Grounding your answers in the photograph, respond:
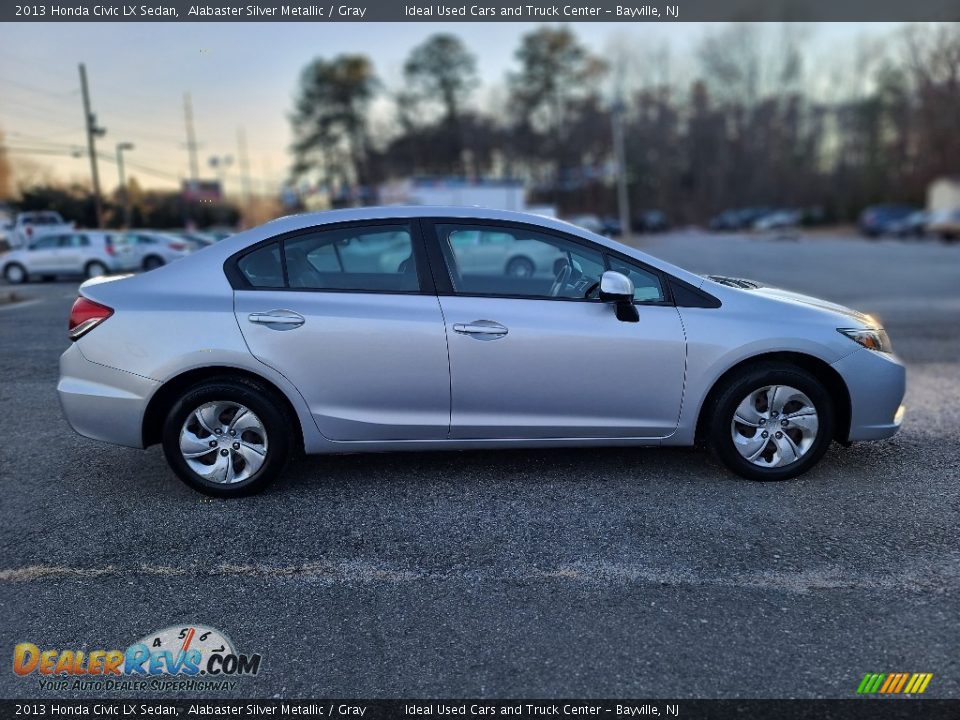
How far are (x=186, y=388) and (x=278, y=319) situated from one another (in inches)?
25.1

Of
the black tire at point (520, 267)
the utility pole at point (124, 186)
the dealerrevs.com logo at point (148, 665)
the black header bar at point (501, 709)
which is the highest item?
the utility pole at point (124, 186)

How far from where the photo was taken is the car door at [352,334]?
396 centimetres

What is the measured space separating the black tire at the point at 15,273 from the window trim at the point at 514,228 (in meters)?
16.4

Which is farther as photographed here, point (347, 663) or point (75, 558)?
point (75, 558)

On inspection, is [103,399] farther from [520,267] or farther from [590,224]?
[590,224]

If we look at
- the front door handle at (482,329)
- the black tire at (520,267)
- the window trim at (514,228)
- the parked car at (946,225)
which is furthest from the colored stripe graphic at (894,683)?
the parked car at (946,225)

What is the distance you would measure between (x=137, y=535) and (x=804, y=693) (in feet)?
9.86

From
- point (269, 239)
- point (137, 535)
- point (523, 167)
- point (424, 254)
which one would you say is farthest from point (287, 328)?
point (523, 167)

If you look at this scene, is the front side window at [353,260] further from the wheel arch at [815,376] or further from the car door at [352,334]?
the wheel arch at [815,376]

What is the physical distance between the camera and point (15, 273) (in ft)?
56.1

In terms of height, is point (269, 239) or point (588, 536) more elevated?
point (269, 239)

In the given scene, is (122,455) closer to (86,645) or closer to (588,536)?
(86,645)

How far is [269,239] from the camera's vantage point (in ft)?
13.6

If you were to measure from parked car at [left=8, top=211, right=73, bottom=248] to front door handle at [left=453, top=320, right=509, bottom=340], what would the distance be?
45.9 ft
